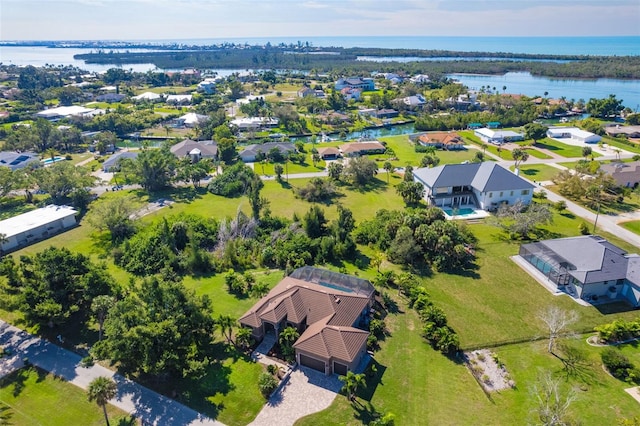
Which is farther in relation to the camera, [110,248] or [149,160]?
[149,160]

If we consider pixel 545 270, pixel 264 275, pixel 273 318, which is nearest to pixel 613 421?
pixel 545 270

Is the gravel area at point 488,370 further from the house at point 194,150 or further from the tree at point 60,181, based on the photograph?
the house at point 194,150

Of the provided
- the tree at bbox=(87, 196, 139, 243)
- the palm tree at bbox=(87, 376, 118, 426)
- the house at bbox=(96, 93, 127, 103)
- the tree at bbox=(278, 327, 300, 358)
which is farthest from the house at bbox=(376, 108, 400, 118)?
the palm tree at bbox=(87, 376, 118, 426)

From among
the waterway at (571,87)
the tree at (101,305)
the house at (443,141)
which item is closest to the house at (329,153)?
the house at (443,141)

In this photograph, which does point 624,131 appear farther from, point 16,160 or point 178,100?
point 178,100

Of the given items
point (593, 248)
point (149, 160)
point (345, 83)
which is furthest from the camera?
point (345, 83)

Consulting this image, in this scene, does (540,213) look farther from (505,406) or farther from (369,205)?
(505,406)

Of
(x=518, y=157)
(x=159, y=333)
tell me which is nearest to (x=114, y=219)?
(x=159, y=333)
